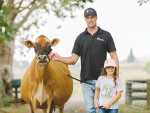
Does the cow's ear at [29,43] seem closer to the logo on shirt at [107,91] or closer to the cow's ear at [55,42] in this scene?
the cow's ear at [55,42]

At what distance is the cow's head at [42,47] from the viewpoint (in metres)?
3.80

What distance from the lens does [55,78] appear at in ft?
14.9

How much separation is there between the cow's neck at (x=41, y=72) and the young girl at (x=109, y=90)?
42.3 inches

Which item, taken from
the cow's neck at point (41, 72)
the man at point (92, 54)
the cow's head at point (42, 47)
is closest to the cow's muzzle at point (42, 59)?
the cow's head at point (42, 47)

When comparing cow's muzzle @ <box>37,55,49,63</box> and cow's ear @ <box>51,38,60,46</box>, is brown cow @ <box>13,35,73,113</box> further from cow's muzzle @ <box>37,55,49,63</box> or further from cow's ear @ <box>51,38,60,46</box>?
cow's muzzle @ <box>37,55,49,63</box>

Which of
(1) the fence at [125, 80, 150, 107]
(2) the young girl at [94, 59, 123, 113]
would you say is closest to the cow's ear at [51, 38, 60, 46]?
(2) the young girl at [94, 59, 123, 113]

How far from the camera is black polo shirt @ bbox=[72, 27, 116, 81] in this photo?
4086 millimetres

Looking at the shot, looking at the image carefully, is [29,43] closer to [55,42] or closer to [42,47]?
[42,47]

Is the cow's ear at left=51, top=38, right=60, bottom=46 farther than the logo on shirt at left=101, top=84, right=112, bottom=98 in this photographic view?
Yes

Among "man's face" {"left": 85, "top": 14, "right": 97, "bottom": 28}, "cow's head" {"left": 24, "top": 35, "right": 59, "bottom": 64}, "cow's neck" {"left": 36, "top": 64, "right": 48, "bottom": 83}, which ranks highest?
"man's face" {"left": 85, "top": 14, "right": 97, "bottom": 28}

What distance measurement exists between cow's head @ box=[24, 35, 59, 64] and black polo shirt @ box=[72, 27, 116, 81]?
24.8 inches

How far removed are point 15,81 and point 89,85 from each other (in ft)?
27.5

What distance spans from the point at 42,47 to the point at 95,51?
3.28 ft

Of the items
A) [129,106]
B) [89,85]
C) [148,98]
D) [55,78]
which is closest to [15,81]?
[129,106]
